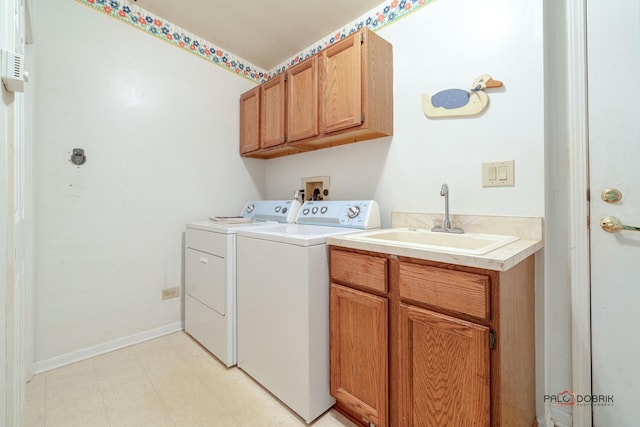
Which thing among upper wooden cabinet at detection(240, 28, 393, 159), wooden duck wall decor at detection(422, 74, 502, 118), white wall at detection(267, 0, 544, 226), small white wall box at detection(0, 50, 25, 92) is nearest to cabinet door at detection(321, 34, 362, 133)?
upper wooden cabinet at detection(240, 28, 393, 159)

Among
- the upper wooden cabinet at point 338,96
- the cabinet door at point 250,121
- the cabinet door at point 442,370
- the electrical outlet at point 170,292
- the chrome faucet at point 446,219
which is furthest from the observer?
the cabinet door at point 250,121

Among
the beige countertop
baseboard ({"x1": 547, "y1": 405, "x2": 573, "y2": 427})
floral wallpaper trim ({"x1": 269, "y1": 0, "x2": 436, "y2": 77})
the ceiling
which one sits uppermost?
the ceiling

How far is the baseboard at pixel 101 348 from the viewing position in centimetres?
164

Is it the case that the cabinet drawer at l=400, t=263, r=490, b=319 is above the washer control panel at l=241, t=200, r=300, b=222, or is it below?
below

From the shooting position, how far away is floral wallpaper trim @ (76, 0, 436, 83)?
5.80ft

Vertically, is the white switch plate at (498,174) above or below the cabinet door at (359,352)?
above

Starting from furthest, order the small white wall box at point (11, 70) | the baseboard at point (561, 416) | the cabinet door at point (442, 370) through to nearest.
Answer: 1. the baseboard at point (561, 416)
2. the cabinet door at point (442, 370)
3. the small white wall box at point (11, 70)

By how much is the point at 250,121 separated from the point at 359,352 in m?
2.01

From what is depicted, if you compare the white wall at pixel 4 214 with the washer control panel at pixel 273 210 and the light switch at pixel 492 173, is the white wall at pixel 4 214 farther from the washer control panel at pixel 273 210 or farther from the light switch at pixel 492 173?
the light switch at pixel 492 173

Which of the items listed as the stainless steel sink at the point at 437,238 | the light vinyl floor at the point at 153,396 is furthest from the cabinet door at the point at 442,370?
the light vinyl floor at the point at 153,396

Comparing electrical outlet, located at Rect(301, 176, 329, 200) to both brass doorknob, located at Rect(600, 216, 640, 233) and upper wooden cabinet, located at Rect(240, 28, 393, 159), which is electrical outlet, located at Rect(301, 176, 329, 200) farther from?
brass doorknob, located at Rect(600, 216, 640, 233)

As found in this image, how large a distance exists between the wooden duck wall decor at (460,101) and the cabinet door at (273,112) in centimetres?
103

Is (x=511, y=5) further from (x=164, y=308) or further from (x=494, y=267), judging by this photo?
(x=164, y=308)

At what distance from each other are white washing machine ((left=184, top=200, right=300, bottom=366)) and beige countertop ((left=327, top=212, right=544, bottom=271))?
0.73 metres
